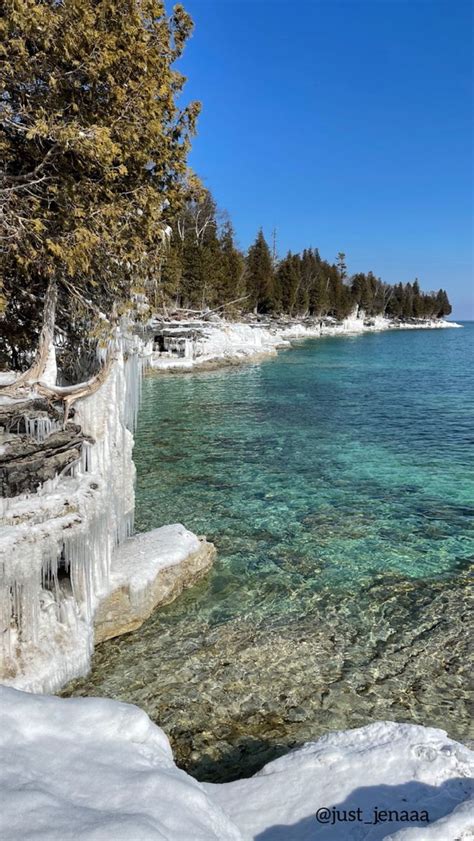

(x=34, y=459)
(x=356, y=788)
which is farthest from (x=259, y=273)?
(x=356, y=788)

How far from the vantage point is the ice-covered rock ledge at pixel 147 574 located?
713cm

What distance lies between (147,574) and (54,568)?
1.85 meters

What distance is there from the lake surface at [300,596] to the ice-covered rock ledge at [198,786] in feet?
4.71

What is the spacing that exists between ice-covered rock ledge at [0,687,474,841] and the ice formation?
2285 millimetres

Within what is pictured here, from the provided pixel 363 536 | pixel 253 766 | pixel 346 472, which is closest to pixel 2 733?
pixel 253 766

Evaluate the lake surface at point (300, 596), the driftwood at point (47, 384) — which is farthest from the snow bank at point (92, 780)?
the driftwood at point (47, 384)

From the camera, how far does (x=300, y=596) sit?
820 cm

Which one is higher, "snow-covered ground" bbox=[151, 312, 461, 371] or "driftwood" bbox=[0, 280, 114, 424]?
"snow-covered ground" bbox=[151, 312, 461, 371]

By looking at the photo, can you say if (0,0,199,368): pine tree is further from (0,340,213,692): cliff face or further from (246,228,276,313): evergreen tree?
(246,228,276,313): evergreen tree

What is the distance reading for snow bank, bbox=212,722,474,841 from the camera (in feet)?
10.7

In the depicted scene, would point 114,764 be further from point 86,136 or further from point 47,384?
point 86,136

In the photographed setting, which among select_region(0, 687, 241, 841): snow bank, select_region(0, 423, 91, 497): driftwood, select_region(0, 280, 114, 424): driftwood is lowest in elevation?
select_region(0, 687, 241, 841): snow bank

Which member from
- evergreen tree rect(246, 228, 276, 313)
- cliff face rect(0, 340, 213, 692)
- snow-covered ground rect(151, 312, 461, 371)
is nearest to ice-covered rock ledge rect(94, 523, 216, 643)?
cliff face rect(0, 340, 213, 692)

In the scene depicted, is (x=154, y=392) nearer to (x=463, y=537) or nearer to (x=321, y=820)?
(x=463, y=537)
